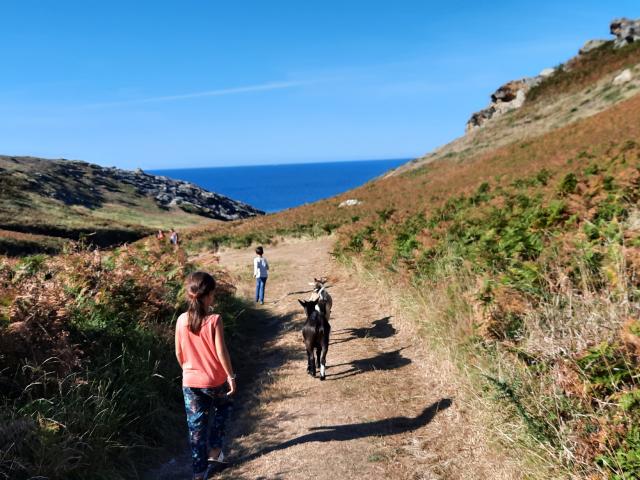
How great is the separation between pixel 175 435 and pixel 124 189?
321ft

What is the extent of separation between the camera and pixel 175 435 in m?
6.18

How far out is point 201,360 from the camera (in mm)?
4984

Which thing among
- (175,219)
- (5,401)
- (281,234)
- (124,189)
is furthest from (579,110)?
(124,189)

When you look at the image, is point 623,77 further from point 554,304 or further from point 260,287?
point 554,304

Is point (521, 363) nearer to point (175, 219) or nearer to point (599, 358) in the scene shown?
point (599, 358)

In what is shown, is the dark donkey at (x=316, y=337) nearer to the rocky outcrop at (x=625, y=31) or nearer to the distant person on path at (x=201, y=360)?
the distant person on path at (x=201, y=360)

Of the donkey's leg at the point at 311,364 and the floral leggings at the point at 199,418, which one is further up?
the floral leggings at the point at 199,418

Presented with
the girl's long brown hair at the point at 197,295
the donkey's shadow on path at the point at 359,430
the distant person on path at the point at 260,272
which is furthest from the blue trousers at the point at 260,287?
the girl's long brown hair at the point at 197,295

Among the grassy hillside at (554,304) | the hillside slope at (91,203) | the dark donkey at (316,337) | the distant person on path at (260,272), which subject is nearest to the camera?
the grassy hillside at (554,304)

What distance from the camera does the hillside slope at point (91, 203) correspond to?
54.7 m

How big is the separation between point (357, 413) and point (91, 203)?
83.1 metres

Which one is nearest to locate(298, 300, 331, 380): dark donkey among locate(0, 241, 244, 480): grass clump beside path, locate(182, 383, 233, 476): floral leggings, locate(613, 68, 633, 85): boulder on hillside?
locate(0, 241, 244, 480): grass clump beside path

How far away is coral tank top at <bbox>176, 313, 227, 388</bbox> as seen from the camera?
494 cm

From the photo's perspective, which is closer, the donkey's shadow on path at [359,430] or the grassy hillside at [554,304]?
the grassy hillside at [554,304]
